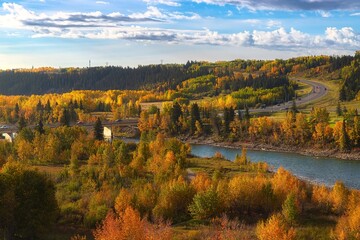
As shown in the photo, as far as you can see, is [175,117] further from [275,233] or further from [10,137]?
[275,233]

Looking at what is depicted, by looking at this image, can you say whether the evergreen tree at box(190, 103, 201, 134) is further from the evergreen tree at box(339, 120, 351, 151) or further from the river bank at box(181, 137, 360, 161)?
the evergreen tree at box(339, 120, 351, 151)

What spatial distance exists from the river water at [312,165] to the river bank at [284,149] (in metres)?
3.00

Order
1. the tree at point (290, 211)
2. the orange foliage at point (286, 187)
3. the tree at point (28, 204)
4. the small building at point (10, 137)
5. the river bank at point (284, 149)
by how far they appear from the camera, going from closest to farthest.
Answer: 1. the tree at point (28, 204)
2. the tree at point (290, 211)
3. the orange foliage at point (286, 187)
4. the river bank at point (284, 149)
5. the small building at point (10, 137)

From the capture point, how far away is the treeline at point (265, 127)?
108 meters

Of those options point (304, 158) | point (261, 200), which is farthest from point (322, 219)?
point (304, 158)

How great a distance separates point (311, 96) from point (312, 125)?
77.6m

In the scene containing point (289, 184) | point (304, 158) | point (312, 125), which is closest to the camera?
point (289, 184)

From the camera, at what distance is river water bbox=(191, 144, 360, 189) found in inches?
3014

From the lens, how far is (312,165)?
9169cm

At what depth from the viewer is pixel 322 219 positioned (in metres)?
47.0

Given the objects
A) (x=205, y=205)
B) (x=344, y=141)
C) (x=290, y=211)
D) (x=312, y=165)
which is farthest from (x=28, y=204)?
(x=344, y=141)

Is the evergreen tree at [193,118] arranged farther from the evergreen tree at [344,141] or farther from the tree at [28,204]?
the tree at [28,204]

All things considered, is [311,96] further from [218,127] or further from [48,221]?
[48,221]

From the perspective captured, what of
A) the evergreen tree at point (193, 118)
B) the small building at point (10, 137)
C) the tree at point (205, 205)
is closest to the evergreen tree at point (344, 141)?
the evergreen tree at point (193, 118)
